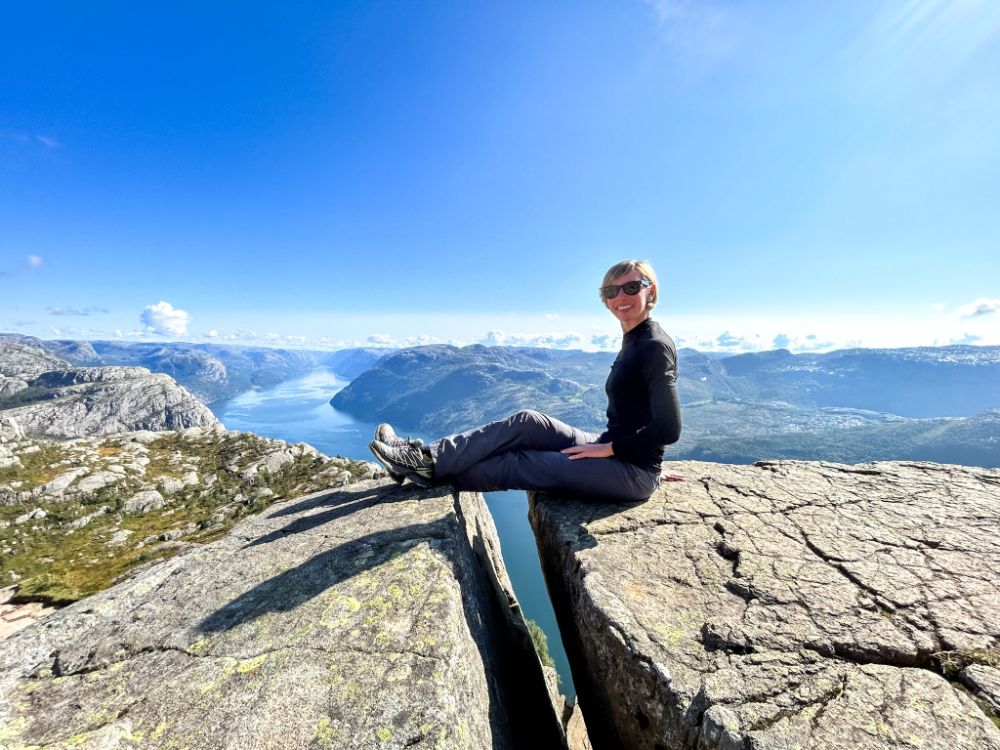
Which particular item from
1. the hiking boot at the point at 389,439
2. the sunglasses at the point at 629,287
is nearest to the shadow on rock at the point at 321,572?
the hiking boot at the point at 389,439

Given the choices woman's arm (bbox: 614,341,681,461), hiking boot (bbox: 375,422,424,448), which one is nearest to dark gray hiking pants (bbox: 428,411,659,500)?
hiking boot (bbox: 375,422,424,448)

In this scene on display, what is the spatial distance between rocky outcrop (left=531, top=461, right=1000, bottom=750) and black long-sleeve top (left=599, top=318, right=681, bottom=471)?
1.19 m

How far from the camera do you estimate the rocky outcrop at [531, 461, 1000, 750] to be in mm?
3369

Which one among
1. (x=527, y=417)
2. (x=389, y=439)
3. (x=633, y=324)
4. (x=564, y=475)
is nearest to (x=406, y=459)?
(x=389, y=439)

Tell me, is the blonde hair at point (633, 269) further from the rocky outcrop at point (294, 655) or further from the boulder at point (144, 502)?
the boulder at point (144, 502)

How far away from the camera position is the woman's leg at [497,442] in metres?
7.12

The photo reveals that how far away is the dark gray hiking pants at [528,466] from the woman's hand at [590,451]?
8cm

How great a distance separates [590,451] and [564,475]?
0.63 metres

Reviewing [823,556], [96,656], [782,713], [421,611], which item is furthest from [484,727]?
[823,556]

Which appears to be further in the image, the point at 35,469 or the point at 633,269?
the point at 35,469

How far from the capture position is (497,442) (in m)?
7.20

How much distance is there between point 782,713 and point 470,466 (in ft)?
16.3

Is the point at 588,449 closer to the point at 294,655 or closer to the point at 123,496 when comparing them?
the point at 294,655

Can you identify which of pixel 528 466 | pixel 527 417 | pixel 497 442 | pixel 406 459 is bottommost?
pixel 528 466
